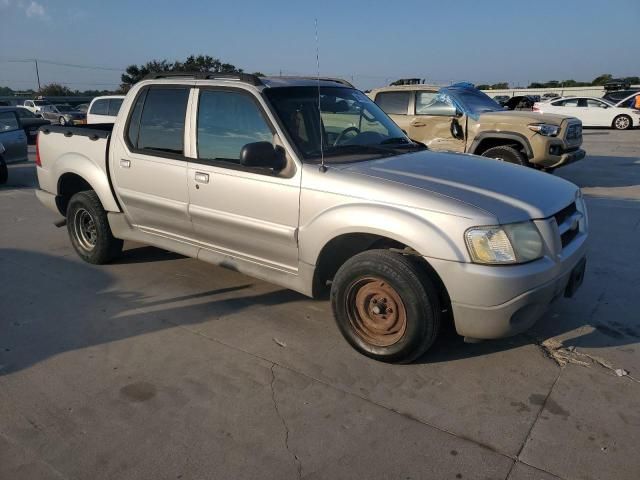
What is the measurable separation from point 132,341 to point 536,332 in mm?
2934

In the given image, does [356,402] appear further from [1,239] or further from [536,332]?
[1,239]

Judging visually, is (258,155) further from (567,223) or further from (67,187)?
(67,187)

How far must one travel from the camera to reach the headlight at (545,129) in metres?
8.70

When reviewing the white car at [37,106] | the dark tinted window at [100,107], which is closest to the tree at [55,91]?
the white car at [37,106]

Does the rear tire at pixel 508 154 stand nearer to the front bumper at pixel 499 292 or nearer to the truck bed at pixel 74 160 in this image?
the front bumper at pixel 499 292

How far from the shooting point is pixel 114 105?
611 inches

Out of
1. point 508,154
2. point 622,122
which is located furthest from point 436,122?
point 622,122

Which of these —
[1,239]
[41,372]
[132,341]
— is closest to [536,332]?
[132,341]

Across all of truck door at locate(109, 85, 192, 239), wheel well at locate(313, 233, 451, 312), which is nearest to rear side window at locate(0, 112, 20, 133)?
truck door at locate(109, 85, 192, 239)

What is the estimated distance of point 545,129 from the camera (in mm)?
8758

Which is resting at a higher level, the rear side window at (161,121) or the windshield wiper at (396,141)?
the rear side window at (161,121)

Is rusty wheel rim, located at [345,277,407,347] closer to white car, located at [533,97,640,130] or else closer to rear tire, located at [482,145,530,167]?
rear tire, located at [482,145,530,167]

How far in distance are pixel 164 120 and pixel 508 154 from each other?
6.30 metres

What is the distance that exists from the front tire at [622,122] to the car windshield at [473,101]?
1597 cm
